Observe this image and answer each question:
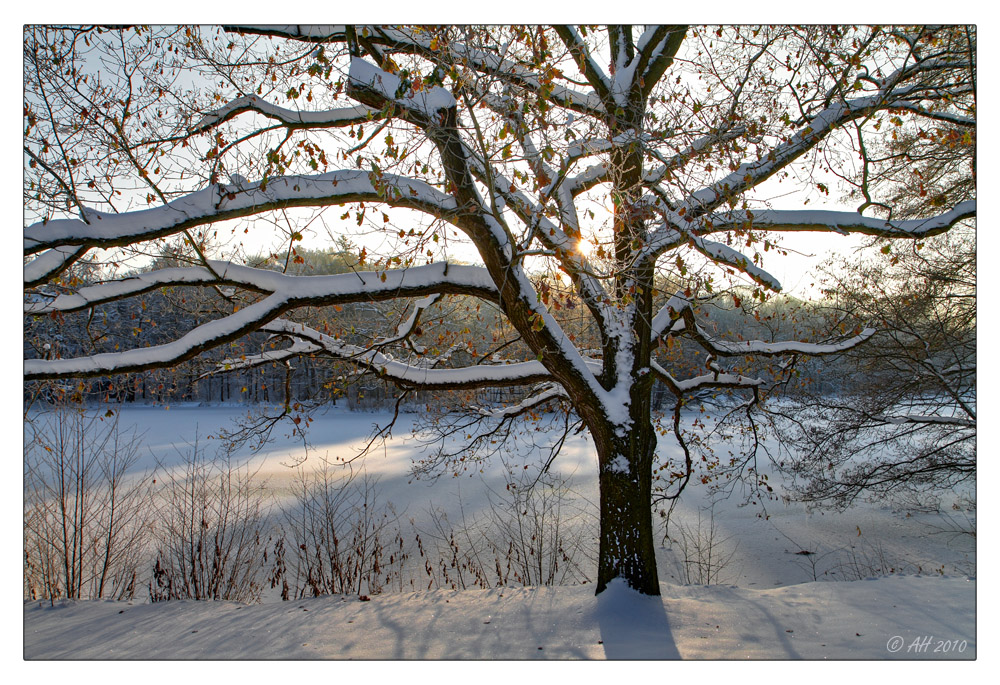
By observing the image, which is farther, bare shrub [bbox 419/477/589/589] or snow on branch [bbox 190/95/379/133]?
bare shrub [bbox 419/477/589/589]

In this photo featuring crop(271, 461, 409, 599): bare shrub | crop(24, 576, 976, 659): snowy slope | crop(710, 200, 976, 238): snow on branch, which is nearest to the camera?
crop(24, 576, 976, 659): snowy slope

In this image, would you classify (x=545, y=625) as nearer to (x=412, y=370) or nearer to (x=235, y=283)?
(x=412, y=370)

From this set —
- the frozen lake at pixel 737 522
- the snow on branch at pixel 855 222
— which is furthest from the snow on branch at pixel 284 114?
the snow on branch at pixel 855 222

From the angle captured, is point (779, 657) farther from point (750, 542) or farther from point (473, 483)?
point (473, 483)

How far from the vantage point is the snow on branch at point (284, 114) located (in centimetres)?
303

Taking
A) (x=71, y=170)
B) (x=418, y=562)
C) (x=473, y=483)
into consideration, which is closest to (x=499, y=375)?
(x=71, y=170)

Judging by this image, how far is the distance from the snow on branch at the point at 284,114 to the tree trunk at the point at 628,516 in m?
2.59

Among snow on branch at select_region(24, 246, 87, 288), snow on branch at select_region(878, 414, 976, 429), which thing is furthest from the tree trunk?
snow on branch at select_region(24, 246, 87, 288)

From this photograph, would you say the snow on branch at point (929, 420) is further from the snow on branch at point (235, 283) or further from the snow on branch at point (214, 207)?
the snow on branch at point (214, 207)

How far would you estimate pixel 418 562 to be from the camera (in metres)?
6.26

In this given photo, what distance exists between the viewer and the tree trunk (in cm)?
349

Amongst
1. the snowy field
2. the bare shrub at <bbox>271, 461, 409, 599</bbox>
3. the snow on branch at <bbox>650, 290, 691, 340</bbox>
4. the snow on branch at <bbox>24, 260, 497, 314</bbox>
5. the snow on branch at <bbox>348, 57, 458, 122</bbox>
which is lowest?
the bare shrub at <bbox>271, 461, 409, 599</bbox>

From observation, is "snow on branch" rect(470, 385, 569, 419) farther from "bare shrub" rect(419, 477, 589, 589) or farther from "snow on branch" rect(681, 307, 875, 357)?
"snow on branch" rect(681, 307, 875, 357)

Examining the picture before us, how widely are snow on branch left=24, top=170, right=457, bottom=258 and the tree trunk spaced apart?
197 cm
